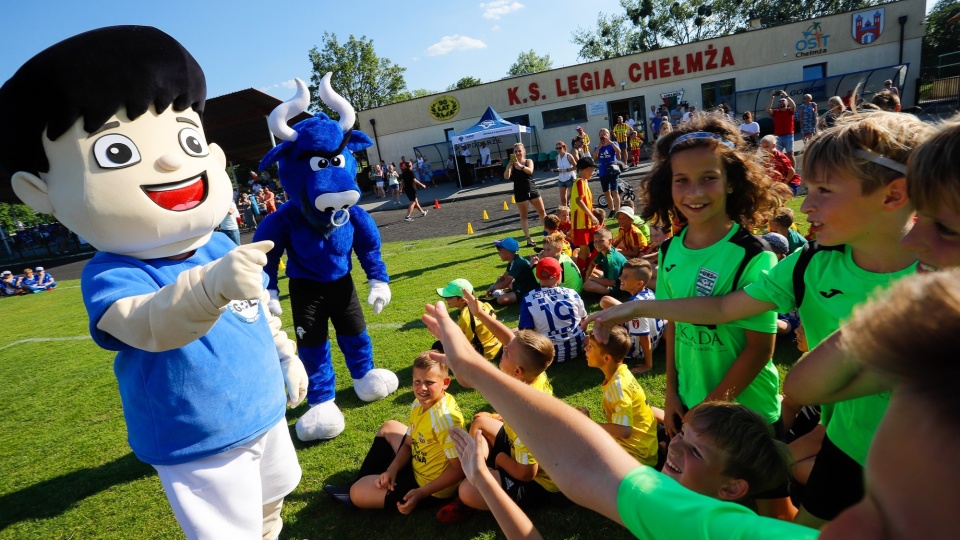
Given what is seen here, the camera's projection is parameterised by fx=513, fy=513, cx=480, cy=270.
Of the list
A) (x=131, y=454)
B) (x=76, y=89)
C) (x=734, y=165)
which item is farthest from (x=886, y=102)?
(x=131, y=454)

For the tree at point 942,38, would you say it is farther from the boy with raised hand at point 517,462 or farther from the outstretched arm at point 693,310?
the outstretched arm at point 693,310

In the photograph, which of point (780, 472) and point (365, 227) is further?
point (365, 227)

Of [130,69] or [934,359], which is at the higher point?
[130,69]

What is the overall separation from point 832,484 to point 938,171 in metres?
1.22

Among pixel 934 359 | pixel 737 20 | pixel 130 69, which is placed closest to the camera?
pixel 934 359

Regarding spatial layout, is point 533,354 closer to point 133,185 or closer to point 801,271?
point 801,271

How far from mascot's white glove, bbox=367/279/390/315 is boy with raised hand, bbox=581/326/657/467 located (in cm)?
200

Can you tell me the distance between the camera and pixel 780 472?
190 cm

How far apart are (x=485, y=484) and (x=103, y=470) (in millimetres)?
4255

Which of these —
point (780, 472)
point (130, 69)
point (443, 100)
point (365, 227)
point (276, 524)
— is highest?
point (443, 100)

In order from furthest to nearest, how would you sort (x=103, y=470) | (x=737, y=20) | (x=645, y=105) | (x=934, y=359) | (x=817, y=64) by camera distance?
(x=737, y=20), (x=645, y=105), (x=817, y=64), (x=103, y=470), (x=934, y=359)

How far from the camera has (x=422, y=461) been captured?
10.5 ft

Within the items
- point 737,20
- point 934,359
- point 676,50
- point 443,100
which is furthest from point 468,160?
point 737,20

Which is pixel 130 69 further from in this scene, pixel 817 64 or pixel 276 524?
pixel 817 64
